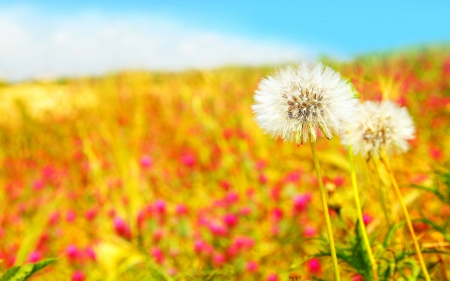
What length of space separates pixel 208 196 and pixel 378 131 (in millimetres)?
2928

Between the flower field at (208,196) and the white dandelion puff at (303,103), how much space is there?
2.0 inches

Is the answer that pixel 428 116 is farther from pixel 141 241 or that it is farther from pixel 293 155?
pixel 141 241

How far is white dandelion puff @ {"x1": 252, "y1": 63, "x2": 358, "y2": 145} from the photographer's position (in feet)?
2.72

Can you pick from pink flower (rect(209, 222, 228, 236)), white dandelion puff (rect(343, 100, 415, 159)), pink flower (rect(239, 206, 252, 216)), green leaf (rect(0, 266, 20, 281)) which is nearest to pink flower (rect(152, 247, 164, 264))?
pink flower (rect(209, 222, 228, 236))

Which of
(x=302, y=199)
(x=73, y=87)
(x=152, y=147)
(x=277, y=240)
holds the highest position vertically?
(x=73, y=87)

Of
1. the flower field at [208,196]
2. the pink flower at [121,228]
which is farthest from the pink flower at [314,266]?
the pink flower at [121,228]

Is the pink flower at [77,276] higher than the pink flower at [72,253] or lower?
lower

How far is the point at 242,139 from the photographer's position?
5230 millimetres

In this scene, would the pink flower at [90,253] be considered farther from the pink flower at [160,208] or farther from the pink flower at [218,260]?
the pink flower at [218,260]

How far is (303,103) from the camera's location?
2.83 ft

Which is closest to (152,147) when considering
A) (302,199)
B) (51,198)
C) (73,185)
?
(73,185)

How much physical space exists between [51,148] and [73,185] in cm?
192

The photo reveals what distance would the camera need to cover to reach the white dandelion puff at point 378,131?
1.10 meters

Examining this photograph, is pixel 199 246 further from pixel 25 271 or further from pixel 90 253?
pixel 25 271
